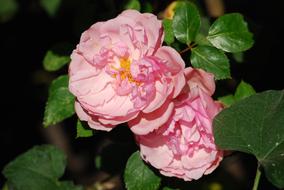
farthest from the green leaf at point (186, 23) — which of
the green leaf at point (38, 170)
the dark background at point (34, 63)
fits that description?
the green leaf at point (38, 170)

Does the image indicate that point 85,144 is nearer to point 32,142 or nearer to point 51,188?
point 32,142

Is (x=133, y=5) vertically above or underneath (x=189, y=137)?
above

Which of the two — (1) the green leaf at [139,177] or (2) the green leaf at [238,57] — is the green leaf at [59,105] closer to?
(1) the green leaf at [139,177]

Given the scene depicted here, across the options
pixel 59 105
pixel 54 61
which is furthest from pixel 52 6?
pixel 59 105

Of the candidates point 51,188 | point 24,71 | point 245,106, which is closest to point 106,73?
point 245,106

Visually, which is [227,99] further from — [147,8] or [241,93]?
[147,8]

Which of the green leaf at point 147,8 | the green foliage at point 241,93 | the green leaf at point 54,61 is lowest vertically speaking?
the green foliage at point 241,93

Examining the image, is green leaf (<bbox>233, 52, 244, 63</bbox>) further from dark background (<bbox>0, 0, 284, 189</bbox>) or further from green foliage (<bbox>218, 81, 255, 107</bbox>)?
dark background (<bbox>0, 0, 284, 189</bbox>)
